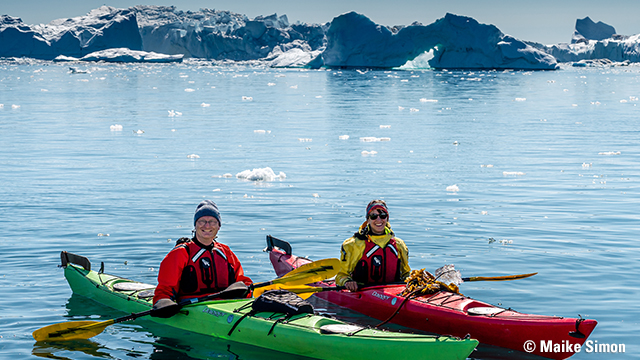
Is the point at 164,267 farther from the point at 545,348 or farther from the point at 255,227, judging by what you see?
the point at 255,227

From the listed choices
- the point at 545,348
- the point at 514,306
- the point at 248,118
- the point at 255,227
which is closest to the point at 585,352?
the point at 545,348

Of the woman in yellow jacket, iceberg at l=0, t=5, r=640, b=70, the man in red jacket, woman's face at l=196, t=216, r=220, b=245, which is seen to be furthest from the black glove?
iceberg at l=0, t=5, r=640, b=70

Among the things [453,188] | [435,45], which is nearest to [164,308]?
[453,188]

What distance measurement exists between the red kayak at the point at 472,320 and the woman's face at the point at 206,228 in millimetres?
1737

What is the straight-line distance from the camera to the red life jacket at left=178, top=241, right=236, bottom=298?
562 centimetres

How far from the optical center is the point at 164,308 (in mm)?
5414

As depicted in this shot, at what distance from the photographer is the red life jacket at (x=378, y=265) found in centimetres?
646

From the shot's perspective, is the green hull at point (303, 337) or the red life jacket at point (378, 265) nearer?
the green hull at point (303, 337)

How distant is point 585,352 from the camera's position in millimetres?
5613

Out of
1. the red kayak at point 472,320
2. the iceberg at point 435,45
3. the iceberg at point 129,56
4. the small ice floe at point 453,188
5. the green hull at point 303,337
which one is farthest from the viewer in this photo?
the iceberg at point 129,56

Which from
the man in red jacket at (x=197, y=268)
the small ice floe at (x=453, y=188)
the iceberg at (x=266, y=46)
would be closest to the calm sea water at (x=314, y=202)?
the small ice floe at (x=453, y=188)

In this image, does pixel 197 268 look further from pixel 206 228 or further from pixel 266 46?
pixel 266 46

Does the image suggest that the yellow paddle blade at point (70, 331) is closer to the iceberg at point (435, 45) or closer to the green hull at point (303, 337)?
the green hull at point (303, 337)

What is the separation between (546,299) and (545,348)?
1753 mm
